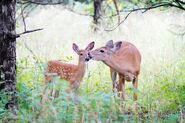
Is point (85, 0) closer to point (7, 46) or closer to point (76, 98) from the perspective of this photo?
point (7, 46)

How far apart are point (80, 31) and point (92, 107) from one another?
1244 cm

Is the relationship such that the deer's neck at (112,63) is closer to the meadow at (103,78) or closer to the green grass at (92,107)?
the meadow at (103,78)

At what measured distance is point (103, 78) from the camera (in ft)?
31.4

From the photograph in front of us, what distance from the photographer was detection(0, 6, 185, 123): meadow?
504 centimetres

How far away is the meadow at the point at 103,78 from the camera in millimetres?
5043

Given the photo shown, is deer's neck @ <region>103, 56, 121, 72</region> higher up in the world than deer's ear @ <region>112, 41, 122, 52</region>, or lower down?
lower down

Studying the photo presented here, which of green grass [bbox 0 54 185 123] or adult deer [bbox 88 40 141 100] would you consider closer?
green grass [bbox 0 54 185 123]

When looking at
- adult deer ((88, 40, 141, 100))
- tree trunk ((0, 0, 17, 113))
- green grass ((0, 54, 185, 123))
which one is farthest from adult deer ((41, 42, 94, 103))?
tree trunk ((0, 0, 17, 113))

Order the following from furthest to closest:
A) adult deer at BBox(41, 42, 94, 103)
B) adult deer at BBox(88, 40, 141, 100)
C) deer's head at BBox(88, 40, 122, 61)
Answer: adult deer at BBox(88, 40, 141, 100) → deer's head at BBox(88, 40, 122, 61) → adult deer at BBox(41, 42, 94, 103)

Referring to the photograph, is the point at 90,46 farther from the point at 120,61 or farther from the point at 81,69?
the point at 120,61

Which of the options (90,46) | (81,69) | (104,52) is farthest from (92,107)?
(104,52)

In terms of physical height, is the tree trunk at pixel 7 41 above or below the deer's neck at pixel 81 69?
above

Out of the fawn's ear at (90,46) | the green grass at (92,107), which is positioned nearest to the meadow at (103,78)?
the green grass at (92,107)

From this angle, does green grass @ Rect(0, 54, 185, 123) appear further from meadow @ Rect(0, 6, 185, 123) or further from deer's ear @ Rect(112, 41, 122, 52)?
deer's ear @ Rect(112, 41, 122, 52)
